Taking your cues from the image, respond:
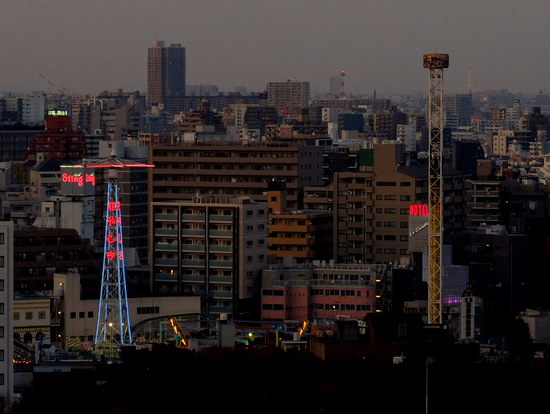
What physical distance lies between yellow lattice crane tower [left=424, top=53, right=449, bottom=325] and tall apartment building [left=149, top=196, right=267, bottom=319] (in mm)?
8671

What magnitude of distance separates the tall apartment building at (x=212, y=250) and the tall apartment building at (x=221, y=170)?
1952 cm

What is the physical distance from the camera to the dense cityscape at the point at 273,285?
43.7 metres

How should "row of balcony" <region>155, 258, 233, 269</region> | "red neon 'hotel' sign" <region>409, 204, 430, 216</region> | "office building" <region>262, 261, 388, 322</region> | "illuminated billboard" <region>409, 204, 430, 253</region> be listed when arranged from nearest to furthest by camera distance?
"office building" <region>262, 261, 388, 322</region> → "row of balcony" <region>155, 258, 233, 269</region> → "illuminated billboard" <region>409, 204, 430, 253</region> → "red neon 'hotel' sign" <region>409, 204, 430, 216</region>

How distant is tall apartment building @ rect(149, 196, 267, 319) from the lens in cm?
6925

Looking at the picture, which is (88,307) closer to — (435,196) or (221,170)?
(435,196)

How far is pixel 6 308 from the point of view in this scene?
4234cm

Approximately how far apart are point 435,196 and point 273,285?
9371 millimetres

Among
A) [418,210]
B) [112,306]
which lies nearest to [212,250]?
[418,210]

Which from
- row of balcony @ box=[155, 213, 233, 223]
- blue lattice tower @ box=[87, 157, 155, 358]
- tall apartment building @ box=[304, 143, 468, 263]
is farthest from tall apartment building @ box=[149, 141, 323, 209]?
blue lattice tower @ box=[87, 157, 155, 358]

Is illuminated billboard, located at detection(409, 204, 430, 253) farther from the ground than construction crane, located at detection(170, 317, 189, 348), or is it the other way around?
illuminated billboard, located at detection(409, 204, 430, 253)

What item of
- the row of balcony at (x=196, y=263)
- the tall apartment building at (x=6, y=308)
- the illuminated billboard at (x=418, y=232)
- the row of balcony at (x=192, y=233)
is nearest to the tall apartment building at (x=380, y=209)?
the illuminated billboard at (x=418, y=232)

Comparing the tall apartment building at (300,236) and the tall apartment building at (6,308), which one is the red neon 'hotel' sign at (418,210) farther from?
the tall apartment building at (6,308)

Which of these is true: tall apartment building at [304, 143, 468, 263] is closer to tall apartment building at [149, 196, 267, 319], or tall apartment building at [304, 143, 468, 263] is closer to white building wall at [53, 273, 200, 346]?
tall apartment building at [149, 196, 267, 319]

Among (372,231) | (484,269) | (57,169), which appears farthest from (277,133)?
(484,269)
